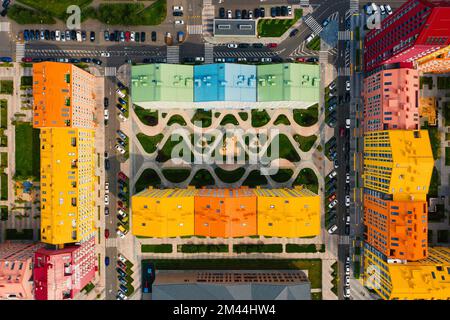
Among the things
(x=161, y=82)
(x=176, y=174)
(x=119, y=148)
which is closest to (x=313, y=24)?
(x=161, y=82)

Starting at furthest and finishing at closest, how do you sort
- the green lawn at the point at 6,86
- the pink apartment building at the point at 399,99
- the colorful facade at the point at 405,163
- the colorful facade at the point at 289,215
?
the green lawn at the point at 6,86 → the pink apartment building at the point at 399,99 → the colorful facade at the point at 289,215 → the colorful facade at the point at 405,163

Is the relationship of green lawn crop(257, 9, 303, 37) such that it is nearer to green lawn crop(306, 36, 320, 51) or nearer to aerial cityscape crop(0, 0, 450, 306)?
aerial cityscape crop(0, 0, 450, 306)

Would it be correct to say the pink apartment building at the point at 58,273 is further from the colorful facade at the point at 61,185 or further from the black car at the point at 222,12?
the black car at the point at 222,12

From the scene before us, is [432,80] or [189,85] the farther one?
[432,80]

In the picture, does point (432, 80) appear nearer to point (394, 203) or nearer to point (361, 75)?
point (361, 75)

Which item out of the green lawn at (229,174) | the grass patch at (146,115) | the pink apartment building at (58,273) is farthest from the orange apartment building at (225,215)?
the pink apartment building at (58,273)

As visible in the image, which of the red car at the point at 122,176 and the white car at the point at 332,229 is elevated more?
the red car at the point at 122,176

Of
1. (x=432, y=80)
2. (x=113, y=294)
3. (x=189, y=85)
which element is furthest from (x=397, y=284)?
(x=113, y=294)

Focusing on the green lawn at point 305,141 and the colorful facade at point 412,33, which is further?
the green lawn at point 305,141
